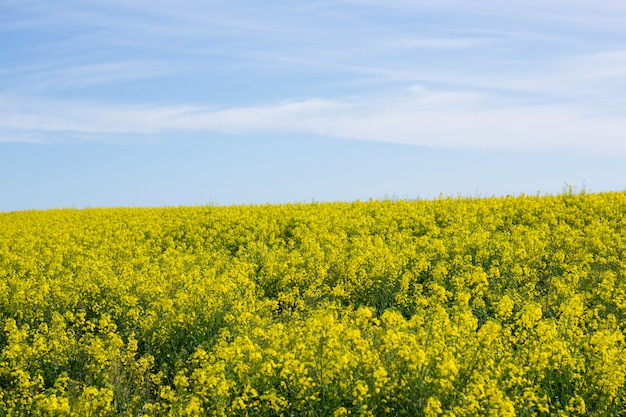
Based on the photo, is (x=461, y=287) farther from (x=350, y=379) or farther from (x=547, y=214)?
(x=547, y=214)

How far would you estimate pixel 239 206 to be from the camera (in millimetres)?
24297

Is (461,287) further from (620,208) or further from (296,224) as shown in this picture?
(620,208)

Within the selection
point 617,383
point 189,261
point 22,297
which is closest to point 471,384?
point 617,383

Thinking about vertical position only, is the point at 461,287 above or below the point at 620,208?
below

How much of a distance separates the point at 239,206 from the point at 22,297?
13517 millimetres

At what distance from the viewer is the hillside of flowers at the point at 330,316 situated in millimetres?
6191

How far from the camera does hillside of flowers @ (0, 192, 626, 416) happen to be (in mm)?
6191

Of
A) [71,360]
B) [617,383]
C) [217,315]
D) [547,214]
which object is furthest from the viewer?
[547,214]

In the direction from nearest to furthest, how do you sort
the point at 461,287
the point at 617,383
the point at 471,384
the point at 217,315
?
the point at 471,384
the point at 617,383
the point at 217,315
the point at 461,287

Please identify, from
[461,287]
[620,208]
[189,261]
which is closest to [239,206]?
[189,261]

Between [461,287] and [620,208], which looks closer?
[461,287]

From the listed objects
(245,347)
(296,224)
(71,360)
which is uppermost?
(296,224)

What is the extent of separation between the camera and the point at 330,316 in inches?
255

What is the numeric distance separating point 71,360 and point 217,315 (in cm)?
201
